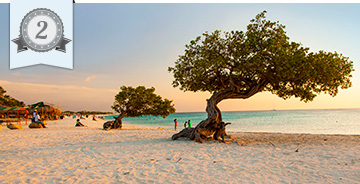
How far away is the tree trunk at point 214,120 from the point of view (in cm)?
1280

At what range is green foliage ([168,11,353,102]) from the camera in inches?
441

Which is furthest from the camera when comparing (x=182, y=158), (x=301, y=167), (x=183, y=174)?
(x=182, y=158)

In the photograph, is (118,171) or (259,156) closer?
(118,171)

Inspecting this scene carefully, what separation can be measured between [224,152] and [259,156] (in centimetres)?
150

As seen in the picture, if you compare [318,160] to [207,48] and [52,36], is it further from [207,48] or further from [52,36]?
[52,36]

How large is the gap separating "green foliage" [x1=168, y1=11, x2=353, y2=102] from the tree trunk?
0.44 metres

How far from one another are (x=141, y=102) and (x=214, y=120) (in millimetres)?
12268

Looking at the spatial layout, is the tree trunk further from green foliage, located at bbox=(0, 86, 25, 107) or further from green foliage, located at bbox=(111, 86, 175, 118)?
green foliage, located at bbox=(0, 86, 25, 107)

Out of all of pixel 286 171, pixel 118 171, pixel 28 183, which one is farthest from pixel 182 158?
pixel 28 183

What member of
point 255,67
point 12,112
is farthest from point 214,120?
point 12,112

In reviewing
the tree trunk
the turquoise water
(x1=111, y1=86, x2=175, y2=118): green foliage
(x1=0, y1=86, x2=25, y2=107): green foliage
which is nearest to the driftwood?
the tree trunk

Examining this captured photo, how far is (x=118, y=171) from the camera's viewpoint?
252 inches

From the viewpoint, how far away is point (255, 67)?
11945mm

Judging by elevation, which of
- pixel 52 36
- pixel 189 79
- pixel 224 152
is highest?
pixel 52 36
